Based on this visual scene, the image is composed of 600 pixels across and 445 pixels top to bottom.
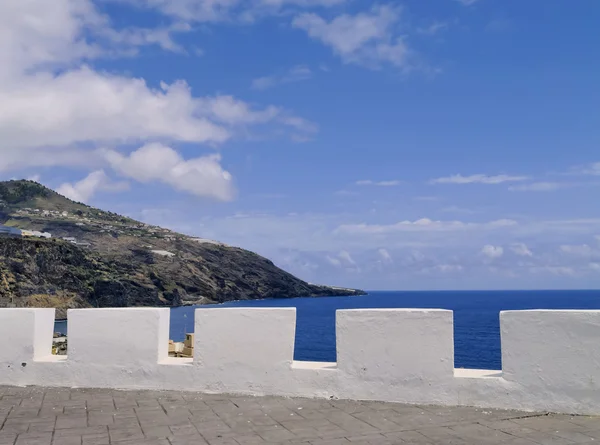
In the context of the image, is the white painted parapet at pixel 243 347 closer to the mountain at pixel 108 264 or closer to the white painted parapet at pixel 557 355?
the white painted parapet at pixel 557 355

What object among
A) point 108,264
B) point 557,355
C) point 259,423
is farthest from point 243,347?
point 108,264

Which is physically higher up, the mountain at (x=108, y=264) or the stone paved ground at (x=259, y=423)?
the mountain at (x=108, y=264)

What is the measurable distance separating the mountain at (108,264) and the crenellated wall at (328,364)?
72.9m

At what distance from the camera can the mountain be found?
82.4 meters

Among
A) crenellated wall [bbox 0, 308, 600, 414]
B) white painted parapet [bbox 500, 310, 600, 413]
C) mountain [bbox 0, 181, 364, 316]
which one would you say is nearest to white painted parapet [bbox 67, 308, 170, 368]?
crenellated wall [bbox 0, 308, 600, 414]

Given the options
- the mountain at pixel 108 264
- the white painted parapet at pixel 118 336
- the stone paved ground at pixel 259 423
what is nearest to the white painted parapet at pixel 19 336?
the white painted parapet at pixel 118 336

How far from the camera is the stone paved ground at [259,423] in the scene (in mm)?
5258

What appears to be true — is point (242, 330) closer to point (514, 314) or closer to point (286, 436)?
point (286, 436)

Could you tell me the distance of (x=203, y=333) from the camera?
734 cm

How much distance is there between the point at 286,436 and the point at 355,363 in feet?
5.52

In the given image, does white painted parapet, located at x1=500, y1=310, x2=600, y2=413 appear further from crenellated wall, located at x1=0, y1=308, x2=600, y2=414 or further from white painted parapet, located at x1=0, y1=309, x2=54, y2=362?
white painted parapet, located at x1=0, y1=309, x2=54, y2=362

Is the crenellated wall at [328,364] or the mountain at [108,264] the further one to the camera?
the mountain at [108,264]

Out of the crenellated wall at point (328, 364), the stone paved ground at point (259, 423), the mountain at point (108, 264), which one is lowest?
the stone paved ground at point (259, 423)

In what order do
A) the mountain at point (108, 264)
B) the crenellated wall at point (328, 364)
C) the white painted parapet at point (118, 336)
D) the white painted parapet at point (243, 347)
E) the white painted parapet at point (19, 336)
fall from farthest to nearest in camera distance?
the mountain at point (108, 264) → the white painted parapet at point (19, 336) → the white painted parapet at point (118, 336) → the white painted parapet at point (243, 347) → the crenellated wall at point (328, 364)
